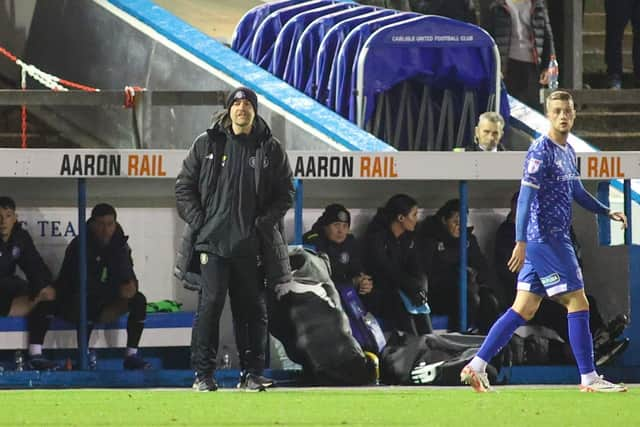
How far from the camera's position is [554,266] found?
452 inches

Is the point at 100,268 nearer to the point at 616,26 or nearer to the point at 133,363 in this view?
the point at 133,363

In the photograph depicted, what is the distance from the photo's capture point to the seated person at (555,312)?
14055 mm

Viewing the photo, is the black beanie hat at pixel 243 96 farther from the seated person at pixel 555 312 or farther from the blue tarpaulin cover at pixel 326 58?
the blue tarpaulin cover at pixel 326 58

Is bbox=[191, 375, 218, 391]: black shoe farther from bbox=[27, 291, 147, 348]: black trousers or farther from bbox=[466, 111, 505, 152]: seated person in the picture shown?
bbox=[466, 111, 505, 152]: seated person

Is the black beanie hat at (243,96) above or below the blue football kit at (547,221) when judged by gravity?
above

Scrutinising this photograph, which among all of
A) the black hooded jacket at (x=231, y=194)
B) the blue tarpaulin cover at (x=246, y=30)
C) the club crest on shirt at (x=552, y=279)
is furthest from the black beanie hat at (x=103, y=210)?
the blue tarpaulin cover at (x=246, y=30)

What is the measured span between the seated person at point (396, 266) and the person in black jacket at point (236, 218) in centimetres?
198

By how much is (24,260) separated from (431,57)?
5.49 m

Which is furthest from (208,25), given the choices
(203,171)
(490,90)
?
(203,171)

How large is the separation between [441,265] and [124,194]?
2384 mm

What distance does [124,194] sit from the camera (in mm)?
14250

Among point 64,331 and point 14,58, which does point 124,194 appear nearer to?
point 64,331

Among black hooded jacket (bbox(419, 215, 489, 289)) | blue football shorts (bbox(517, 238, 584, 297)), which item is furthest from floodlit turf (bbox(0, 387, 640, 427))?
black hooded jacket (bbox(419, 215, 489, 289))

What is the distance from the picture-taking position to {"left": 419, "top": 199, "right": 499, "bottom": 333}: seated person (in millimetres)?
14281
